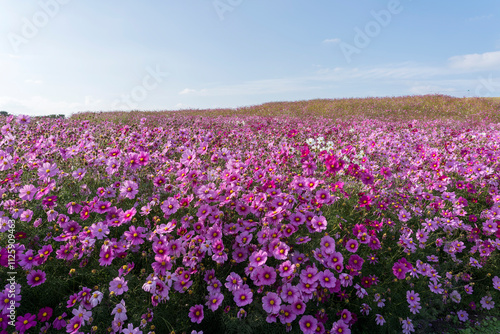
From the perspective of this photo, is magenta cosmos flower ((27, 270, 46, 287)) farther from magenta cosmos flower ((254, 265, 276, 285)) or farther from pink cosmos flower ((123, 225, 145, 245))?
magenta cosmos flower ((254, 265, 276, 285))

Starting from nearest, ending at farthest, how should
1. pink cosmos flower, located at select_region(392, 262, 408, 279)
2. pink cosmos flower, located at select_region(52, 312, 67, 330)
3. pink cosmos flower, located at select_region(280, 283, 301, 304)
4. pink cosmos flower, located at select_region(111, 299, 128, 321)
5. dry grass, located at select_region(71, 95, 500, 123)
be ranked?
pink cosmos flower, located at select_region(111, 299, 128, 321) < pink cosmos flower, located at select_region(280, 283, 301, 304) < pink cosmos flower, located at select_region(52, 312, 67, 330) < pink cosmos flower, located at select_region(392, 262, 408, 279) < dry grass, located at select_region(71, 95, 500, 123)

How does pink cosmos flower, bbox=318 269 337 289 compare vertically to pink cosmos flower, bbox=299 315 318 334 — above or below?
above

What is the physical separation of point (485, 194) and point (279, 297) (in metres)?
4.77

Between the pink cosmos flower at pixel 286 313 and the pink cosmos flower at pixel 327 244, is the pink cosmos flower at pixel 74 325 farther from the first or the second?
the pink cosmos flower at pixel 327 244

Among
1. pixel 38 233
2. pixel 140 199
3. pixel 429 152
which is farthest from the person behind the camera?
pixel 429 152

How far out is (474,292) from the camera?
3.67 m

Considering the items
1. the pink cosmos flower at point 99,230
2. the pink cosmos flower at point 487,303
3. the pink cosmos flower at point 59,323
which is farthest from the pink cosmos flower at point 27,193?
the pink cosmos flower at point 487,303

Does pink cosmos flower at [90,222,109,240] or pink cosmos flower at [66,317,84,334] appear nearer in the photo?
pink cosmos flower at [66,317,84,334]

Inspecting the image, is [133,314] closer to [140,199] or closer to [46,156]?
[140,199]

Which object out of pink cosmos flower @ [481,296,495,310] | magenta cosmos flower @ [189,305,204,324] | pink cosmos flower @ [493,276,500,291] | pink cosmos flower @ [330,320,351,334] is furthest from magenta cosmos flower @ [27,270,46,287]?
pink cosmos flower @ [493,276,500,291]

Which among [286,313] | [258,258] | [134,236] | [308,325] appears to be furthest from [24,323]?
[308,325]

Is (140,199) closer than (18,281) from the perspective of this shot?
No

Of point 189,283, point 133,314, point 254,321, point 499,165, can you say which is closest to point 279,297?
point 254,321

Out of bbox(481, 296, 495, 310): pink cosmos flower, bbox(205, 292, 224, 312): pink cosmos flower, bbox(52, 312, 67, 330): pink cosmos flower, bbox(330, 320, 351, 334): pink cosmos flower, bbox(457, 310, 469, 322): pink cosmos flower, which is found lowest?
bbox(457, 310, 469, 322): pink cosmos flower
